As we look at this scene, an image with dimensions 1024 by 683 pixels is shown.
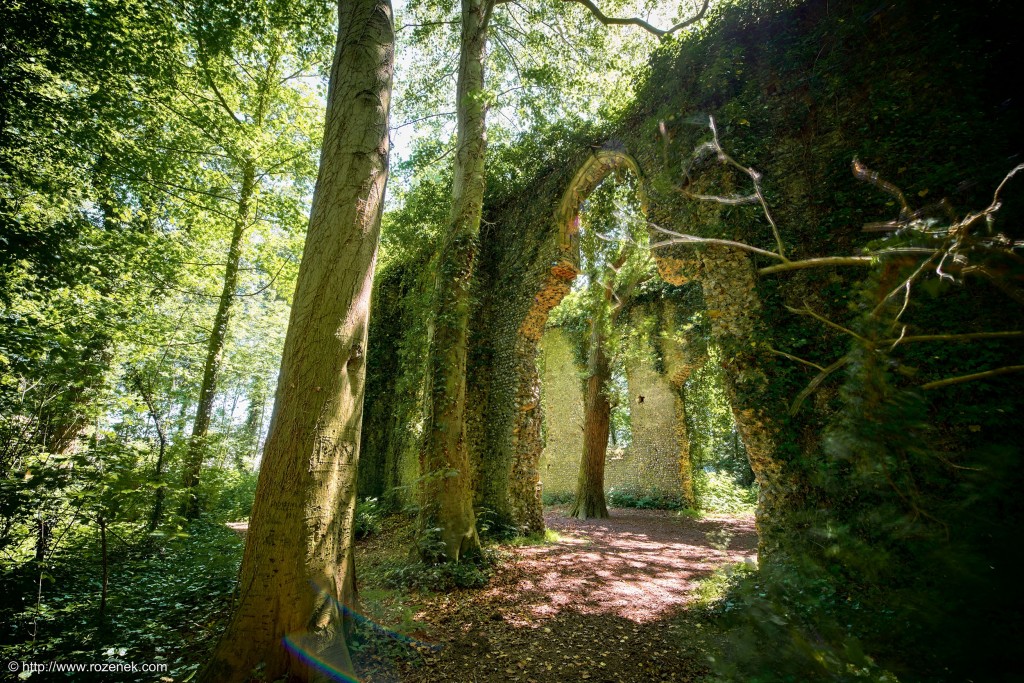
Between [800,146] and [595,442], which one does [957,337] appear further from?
[595,442]

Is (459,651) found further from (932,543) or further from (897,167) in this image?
(897,167)

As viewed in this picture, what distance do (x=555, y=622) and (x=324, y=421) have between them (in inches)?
112

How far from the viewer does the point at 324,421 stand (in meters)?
2.42

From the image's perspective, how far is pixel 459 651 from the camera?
10.1 ft

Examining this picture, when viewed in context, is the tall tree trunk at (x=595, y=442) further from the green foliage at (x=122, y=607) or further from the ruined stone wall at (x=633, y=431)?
the green foliage at (x=122, y=607)

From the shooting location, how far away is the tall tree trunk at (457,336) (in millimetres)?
4738

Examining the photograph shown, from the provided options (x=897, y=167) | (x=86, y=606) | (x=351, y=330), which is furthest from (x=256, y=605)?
(x=897, y=167)

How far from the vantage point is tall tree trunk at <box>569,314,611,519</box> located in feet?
32.5

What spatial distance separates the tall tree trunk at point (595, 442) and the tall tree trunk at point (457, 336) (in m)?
5.63

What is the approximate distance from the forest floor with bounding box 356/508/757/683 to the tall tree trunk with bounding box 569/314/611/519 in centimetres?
357

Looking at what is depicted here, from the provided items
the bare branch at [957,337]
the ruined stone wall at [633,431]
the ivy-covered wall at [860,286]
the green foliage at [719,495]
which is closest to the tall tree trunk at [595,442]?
the ruined stone wall at [633,431]

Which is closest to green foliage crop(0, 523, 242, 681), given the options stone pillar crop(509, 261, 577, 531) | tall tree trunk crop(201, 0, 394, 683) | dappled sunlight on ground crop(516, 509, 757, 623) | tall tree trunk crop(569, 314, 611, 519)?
tall tree trunk crop(201, 0, 394, 683)

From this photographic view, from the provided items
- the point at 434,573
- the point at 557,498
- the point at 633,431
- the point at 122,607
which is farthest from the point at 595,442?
the point at 122,607

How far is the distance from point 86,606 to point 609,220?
8.96 meters
